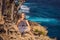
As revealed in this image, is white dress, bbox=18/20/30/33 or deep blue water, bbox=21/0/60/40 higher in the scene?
deep blue water, bbox=21/0/60/40

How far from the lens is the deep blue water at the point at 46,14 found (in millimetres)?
1879

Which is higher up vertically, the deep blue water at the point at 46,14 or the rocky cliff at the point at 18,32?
the deep blue water at the point at 46,14

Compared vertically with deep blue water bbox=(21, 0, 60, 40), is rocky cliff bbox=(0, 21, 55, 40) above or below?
below

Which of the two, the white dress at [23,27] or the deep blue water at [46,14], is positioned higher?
the deep blue water at [46,14]

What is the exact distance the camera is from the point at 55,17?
6.16 ft

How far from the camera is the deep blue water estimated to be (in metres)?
1.88

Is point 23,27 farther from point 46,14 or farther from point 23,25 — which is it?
point 46,14

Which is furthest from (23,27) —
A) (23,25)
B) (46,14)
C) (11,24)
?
(46,14)

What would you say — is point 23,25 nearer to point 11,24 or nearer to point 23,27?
point 23,27

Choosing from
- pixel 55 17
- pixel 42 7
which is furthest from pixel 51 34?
pixel 42 7

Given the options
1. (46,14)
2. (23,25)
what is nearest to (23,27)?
(23,25)

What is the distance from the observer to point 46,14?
74.2 inches

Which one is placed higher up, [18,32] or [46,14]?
[46,14]

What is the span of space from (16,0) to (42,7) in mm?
315
